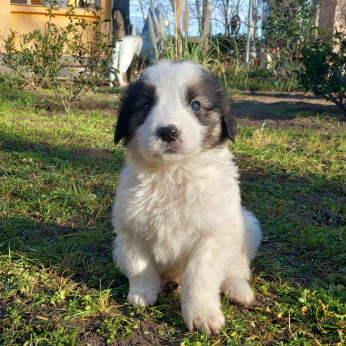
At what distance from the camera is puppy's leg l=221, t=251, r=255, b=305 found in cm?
264

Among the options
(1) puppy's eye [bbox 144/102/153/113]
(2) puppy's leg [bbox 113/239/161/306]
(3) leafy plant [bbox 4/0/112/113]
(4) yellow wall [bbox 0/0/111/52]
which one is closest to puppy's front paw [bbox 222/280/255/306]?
(2) puppy's leg [bbox 113/239/161/306]

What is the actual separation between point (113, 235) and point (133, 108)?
52.6 inches

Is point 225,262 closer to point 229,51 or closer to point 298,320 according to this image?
point 298,320

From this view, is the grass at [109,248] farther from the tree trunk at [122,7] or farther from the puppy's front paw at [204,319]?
the tree trunk at [122,7]

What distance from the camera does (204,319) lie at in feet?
7.51

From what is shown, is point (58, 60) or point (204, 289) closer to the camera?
point (204, 289)

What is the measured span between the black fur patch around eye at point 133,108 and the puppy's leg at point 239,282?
42.8 inches

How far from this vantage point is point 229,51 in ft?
50.9

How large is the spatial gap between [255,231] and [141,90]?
132cm

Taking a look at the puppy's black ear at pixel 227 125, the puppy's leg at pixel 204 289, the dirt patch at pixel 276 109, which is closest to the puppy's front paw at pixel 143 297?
the puppy's leg at pixel 204 289

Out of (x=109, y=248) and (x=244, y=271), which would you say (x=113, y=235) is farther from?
(x=244, y=271)

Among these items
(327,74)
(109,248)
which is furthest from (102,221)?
(327,74)

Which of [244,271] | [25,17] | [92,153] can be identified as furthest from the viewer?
[25,17]

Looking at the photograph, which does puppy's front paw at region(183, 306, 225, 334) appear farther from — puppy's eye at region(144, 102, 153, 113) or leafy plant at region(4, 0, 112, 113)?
leafy plant at region(4, 0, 112, 113)
